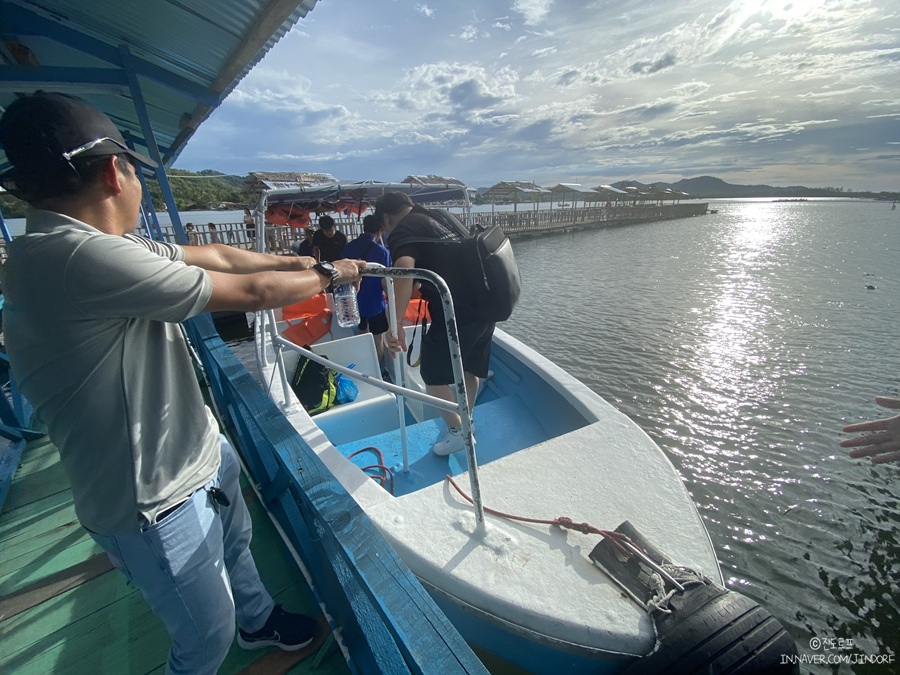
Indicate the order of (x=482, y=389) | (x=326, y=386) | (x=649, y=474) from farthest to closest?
1. (x=482, y=389)
2. (x=326, y=386)
3. (x=649, y=474)

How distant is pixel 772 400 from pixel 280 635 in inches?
299

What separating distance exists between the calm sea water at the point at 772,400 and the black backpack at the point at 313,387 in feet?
8.33

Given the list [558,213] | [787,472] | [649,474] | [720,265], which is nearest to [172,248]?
[649,474]

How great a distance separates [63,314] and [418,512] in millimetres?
1526

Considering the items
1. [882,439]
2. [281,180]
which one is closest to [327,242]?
[281,180]

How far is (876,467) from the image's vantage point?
475 cm

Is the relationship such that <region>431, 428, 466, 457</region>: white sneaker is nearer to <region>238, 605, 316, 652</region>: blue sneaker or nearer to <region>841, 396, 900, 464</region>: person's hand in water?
<region>238, 605, 316, 652</region>: blue sneaker

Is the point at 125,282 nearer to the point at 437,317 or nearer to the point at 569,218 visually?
the point at 437,317

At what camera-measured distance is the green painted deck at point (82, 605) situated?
1734 millimetres

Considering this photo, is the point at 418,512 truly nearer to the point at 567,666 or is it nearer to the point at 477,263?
the point at 567,666

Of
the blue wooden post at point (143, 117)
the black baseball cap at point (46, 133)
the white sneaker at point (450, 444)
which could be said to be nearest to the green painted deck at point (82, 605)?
the white sneaker at point (450, 444)

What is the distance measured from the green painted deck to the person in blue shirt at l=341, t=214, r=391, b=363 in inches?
96.5

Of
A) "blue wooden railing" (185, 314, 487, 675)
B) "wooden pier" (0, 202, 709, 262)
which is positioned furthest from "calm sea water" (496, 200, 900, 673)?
"wooden pier" (0, 202, 709, 262)

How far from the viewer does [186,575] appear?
117cm
